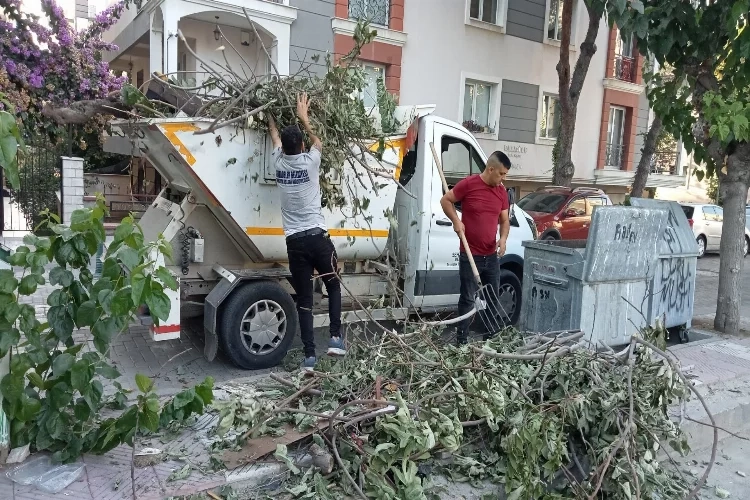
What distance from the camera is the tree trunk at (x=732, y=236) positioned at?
289 inches

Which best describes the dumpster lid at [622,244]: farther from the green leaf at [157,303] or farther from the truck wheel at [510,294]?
the green leaf at [157,303]

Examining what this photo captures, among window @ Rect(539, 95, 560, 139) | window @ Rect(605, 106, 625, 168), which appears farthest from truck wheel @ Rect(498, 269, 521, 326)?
window @ Rect(605, 106, 625, 168)

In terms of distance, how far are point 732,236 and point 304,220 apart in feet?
18.1

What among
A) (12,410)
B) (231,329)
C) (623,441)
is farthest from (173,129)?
(623,441)

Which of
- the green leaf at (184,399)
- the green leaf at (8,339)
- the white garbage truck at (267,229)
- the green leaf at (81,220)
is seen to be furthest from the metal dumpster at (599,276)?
the green leaf at (8,339)

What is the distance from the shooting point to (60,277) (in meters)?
3.22

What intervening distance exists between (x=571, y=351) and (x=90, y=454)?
3.05 meters

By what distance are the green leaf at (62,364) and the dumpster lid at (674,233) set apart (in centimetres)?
571

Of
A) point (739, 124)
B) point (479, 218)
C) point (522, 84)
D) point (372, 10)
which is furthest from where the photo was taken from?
point (522, 84)

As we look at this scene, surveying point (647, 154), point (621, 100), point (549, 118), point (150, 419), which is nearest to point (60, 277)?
point (150, 419)

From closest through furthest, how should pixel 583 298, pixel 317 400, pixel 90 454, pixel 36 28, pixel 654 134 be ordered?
pixel 90 454
pixel 317 400
pixel 583 298
pixel 36 28
pixel 654 134

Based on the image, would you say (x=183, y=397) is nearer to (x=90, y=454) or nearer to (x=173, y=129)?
(x=90, y=454)

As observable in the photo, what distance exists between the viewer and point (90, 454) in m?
3.47

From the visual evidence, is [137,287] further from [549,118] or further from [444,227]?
[549,118]
